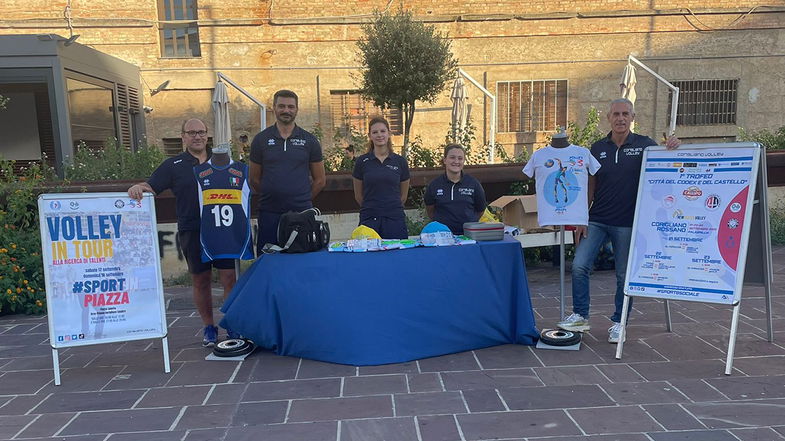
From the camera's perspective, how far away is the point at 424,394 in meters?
3.45

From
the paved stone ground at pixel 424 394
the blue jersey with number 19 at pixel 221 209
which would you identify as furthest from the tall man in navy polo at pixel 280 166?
the paved stone ground at pixel 424 394

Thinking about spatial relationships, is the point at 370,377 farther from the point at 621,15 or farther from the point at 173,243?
the point at 621,15

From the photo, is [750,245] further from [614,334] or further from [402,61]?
[402,61]

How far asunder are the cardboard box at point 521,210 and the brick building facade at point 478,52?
329 inches


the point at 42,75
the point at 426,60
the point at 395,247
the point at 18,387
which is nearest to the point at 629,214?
the point at 395,247

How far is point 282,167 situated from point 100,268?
1.44m

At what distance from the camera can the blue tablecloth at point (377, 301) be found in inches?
153

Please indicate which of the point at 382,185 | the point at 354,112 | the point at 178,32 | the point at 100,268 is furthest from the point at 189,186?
the point at 178,32

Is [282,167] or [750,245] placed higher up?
[282,167]

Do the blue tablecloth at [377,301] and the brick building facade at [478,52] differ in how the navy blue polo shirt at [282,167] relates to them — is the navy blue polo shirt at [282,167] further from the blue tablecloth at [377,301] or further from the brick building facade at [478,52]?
the brick building facade at [478,52]

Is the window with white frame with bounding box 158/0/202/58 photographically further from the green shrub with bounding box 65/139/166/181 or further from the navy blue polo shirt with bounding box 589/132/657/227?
the navy blue polo shirt with bounding box 589/132/657/227

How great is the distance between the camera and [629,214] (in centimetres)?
427

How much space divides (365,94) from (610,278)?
752 centimetres

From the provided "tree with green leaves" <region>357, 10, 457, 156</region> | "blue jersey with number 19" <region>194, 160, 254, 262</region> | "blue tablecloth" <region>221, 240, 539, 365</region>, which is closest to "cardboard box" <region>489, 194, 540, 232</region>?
"blue tablecloth" <region>221, 240, 539, 365</region>
